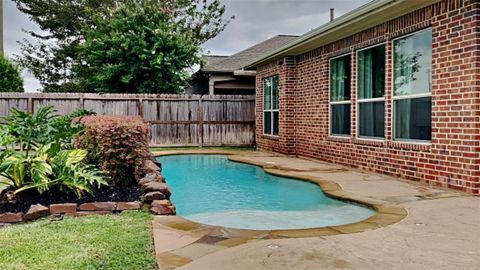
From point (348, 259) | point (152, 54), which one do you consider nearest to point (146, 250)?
point (348, 259)

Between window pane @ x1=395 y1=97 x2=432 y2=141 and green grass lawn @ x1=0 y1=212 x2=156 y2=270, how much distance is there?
4636mm

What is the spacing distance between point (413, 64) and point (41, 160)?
583 centimetres

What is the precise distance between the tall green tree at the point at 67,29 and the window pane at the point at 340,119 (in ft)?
49.6

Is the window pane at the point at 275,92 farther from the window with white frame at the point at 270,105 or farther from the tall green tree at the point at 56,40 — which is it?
the tall green tree at the point at 56,40

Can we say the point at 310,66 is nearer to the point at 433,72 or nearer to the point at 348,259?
the point at 433,72

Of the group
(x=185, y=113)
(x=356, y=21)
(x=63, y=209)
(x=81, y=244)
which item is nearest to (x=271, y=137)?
(x=185, y=113)

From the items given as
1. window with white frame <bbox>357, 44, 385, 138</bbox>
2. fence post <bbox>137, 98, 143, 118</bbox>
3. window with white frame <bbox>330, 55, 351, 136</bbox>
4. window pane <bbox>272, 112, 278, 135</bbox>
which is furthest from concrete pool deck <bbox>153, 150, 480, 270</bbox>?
fence post <bbox>137, 98, 143, 118</bbox>

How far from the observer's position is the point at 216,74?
17594 mm

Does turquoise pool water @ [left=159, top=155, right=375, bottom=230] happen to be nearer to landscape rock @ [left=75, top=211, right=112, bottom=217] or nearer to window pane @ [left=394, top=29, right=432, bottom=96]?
landscape rock @ [left=75, top=211, right=112, bottom=217]

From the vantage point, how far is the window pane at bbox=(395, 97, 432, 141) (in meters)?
6.91

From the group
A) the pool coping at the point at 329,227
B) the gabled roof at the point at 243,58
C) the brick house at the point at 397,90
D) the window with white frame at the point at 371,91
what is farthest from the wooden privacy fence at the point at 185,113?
the pool coping at the point at 329,227

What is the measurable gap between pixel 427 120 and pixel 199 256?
4.99 meters

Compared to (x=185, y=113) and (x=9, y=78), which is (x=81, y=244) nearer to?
(x=185, y=113)

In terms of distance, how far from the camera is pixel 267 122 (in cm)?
1407
